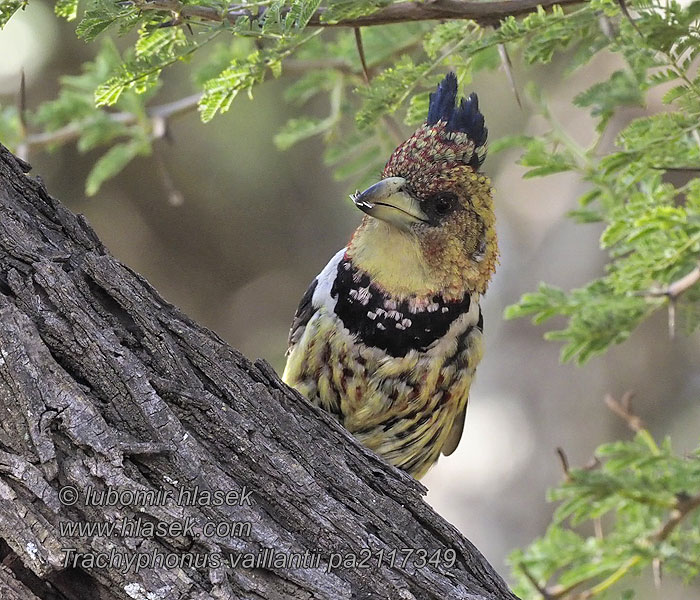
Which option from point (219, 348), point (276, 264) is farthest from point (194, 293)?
point (219, 348)

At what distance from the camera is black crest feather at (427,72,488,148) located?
2.89 meters

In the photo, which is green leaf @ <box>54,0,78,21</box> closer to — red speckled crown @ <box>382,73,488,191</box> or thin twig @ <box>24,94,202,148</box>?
red speckled crown @ <box>382,73,488,191</box>

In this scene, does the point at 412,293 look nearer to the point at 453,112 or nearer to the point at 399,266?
the point at 399,266

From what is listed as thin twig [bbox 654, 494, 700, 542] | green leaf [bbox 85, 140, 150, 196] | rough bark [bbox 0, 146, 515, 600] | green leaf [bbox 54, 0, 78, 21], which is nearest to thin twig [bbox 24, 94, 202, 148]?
green leaf [bbox 85, 140, 150, 196]

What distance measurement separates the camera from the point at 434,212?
2840 mm

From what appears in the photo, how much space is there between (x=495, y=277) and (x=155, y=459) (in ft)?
15.4

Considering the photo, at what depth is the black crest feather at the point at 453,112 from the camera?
114 inches

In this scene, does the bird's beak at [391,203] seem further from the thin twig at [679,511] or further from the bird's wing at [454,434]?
the thin twig at [679,511]

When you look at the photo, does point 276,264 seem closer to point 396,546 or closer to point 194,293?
point 194,293

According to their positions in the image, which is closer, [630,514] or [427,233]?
[427,233]

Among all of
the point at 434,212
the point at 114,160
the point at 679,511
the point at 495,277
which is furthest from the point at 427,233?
the point at 495,277

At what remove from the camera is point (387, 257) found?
9.34 ft

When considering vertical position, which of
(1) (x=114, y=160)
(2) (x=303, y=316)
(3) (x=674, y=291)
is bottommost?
(2) (x=303, y=316)

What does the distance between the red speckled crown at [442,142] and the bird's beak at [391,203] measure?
0.06 metres
